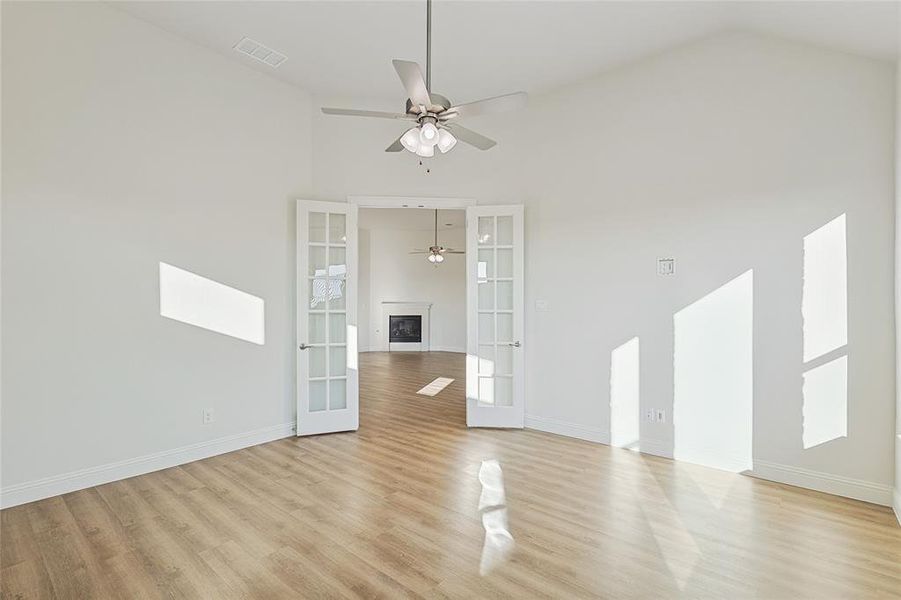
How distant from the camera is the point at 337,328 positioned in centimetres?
481

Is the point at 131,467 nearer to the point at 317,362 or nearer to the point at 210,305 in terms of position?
the point at 210,305

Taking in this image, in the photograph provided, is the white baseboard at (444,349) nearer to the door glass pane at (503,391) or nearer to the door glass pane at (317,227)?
the door glass pane at (503,391)

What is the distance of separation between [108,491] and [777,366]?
5.12m

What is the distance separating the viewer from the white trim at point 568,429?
4370 mm

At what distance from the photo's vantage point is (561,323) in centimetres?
469

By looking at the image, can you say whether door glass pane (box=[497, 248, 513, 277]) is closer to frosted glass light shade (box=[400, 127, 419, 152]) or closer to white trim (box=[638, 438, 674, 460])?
white trim (box=[638, 438, 674, 460])

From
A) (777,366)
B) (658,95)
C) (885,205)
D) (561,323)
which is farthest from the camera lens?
(561,323)

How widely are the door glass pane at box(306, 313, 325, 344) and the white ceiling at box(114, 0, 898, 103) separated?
2451 mm

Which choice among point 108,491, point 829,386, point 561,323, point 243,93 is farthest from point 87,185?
point 829,386

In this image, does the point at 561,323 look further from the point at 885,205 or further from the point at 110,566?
the point at 110,566

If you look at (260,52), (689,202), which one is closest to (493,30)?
(260,52)

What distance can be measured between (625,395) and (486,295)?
1784mm

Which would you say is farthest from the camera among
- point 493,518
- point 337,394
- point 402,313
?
point 402,313

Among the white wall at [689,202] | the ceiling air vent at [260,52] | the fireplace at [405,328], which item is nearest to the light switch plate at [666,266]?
the white wall at [689,202]
